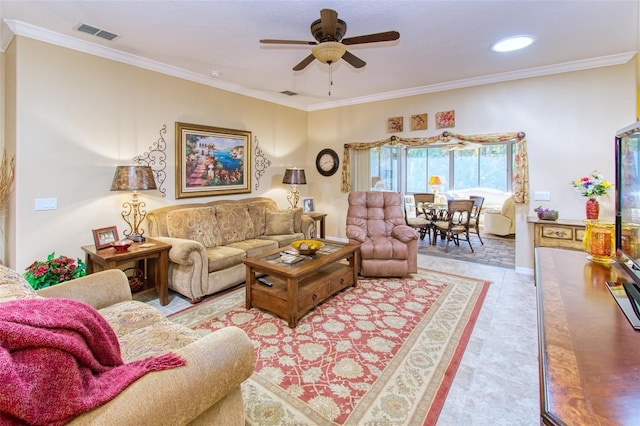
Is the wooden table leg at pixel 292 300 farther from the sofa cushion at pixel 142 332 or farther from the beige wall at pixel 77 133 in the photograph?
the beige wall at pixel 77 133

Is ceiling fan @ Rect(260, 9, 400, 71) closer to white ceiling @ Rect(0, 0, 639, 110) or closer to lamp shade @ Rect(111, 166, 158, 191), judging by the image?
white ceiling @ Rect(0, 0, 639, 110)

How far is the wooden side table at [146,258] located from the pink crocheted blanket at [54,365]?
2118 mm

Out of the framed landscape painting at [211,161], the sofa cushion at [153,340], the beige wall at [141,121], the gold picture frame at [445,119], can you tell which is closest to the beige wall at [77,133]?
the beige wall at [141,121]

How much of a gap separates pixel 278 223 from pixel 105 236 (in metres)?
2.20

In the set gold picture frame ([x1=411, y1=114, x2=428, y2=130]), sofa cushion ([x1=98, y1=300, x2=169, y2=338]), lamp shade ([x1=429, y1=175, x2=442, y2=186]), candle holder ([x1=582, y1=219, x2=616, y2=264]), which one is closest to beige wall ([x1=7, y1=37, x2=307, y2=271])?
sofa cushion ([x1=98, y1=300, x2=169, y2=338])

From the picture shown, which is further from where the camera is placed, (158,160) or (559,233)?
(158,160)

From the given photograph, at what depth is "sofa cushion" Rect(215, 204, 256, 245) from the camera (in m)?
4.18

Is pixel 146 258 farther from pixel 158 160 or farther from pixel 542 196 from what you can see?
pixel 542 196

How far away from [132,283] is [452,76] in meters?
4.91

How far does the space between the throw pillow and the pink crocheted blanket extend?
11.9 feet

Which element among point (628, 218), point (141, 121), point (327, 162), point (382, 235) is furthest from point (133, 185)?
point (628, 218)

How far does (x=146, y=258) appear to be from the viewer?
321cm

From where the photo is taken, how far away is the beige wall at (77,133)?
117 inches

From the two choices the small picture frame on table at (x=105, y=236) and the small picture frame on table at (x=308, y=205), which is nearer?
the small picture frame on table at (x=105, y=236)
